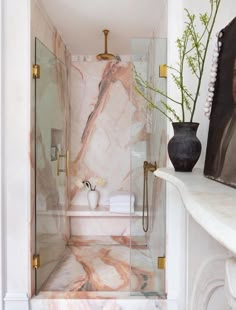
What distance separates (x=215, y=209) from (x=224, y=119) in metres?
0.66

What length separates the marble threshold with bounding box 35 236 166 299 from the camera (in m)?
2.09

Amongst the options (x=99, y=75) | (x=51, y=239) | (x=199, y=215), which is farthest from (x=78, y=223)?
(x=199, y=215)

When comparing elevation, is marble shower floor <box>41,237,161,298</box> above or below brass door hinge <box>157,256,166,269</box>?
below

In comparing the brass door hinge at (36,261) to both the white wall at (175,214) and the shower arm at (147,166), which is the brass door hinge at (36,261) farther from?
the shower arm at (147,166)

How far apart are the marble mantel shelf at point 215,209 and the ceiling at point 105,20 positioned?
1.75 metres

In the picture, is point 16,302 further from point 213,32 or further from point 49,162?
point 213,32

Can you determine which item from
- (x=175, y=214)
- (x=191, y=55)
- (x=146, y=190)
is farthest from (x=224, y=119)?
(x=146, y=190)

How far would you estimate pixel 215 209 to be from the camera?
63cm

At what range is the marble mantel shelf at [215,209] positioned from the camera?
500mm

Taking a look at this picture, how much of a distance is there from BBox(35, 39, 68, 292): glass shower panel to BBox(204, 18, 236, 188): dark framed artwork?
1.39m

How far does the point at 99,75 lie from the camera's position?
3611 millimetres

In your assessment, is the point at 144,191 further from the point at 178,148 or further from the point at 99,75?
the point at 99,75

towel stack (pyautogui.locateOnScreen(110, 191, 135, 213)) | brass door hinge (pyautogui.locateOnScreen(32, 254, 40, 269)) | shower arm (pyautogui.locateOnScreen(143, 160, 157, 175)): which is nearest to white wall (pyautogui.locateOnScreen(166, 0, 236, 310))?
shower arm (pyautogui.locateOnScreen(143, 160, 157, 175))

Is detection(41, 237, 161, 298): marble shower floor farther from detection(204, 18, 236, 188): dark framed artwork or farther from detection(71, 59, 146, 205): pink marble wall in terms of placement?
detection(204, 18, 236, 188): dark framed artwork
